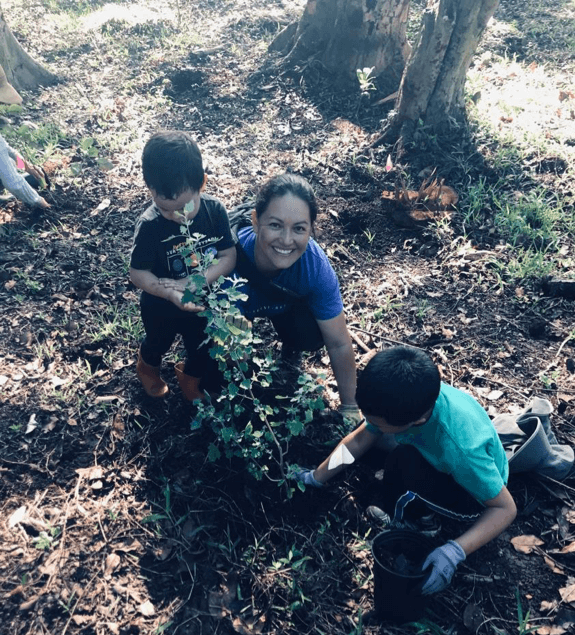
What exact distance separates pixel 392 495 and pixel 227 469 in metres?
0.83

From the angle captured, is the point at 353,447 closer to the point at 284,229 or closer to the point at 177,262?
the point at 284,229

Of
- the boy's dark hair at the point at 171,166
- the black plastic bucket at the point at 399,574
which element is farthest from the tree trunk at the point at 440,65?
the black plastic bucket at the point at 399,574

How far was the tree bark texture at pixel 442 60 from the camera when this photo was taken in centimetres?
442

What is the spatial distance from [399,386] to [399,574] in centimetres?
69

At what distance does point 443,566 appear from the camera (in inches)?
80.4

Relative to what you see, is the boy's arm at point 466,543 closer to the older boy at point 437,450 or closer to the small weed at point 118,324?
the older boy at point 437,450

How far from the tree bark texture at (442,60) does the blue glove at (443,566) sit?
3.97 m

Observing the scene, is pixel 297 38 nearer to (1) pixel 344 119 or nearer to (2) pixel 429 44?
(1) pixel 344 119

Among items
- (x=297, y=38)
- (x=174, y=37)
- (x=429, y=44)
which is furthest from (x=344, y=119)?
(x=174, y=37)

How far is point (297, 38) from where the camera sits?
6.37 metres

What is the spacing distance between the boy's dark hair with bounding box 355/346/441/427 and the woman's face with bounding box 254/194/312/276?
2.56ft

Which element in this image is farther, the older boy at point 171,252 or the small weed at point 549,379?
the small weed at point 549,379

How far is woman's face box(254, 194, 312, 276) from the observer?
2496 mm

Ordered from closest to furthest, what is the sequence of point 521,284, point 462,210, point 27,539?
point 27,539
point 521,284
point 462,210
